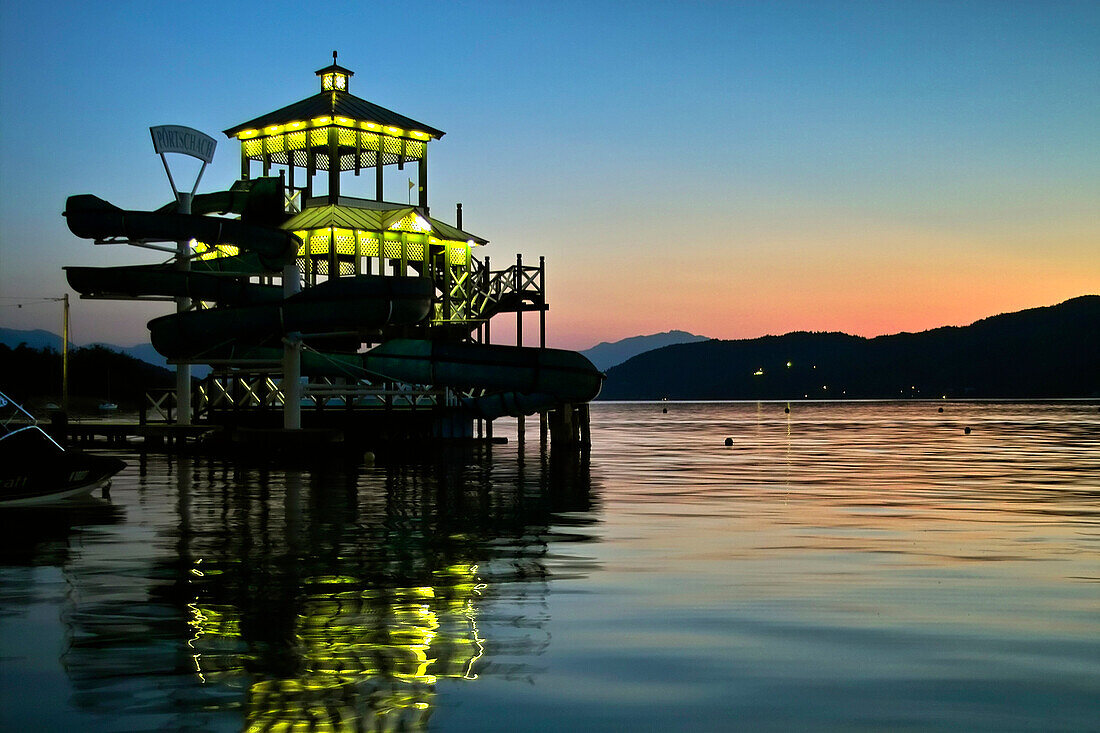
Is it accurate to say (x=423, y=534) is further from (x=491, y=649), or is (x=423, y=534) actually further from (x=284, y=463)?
(x=284, y=463)

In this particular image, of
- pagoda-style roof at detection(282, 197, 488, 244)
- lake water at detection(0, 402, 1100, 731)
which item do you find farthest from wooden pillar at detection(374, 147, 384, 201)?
lake water at detection(0, 402, 1100, 731)

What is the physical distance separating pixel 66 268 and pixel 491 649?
116 feet

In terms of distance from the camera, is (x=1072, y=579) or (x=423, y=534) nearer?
(x=1072, y=579)

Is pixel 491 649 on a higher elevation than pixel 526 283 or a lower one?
lower

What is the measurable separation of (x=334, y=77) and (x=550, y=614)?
44376 mm

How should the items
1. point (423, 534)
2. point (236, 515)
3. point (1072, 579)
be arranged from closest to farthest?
point (1072, 579), point (423, 534), point (236, 515)

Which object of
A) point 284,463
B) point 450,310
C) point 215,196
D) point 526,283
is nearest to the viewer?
point 284,463

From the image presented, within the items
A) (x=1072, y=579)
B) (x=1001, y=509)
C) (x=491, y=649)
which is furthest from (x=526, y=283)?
(x=491, y=649)

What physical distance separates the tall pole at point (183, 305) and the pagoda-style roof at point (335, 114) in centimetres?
1014

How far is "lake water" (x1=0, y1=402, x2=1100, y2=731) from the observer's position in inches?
310

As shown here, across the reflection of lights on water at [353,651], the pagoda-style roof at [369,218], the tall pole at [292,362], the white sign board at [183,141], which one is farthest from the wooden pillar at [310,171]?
the reflection of lights on water at [353,651]

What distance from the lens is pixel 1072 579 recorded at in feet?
44.7

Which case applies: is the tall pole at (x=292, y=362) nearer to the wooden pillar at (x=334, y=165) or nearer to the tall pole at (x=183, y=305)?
the tall pole at (x=183, y=305)

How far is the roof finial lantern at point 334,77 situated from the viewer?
5144 centimetres
